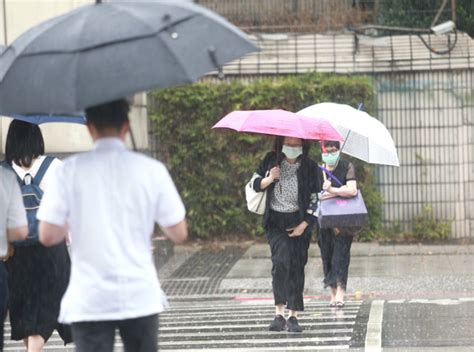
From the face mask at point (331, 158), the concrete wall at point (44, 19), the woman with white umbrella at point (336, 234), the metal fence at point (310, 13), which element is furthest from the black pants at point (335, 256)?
the metal fence at point (310, 13)

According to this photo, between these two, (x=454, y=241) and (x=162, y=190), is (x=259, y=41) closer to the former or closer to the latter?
(x=454, y=241)

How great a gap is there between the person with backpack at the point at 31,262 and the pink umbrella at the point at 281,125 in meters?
2.22

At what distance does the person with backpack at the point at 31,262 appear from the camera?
747 cm

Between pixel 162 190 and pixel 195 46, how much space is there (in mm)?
731

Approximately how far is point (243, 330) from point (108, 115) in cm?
498

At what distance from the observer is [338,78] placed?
16.0 m

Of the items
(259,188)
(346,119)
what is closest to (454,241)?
(346,119)

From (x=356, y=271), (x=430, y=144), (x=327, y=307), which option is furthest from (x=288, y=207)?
(x=430, y=144)

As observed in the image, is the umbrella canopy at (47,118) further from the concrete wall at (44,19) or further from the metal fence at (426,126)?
the metal fence at (426,126)

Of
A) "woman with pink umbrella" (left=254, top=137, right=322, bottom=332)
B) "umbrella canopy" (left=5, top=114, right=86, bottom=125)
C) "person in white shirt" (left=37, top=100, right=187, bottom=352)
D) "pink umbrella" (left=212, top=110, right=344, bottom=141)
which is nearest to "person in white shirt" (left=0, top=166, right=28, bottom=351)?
"umbrella canopy" (left=5, top=114, right=86, bottom=125)

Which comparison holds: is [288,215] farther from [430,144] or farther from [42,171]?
[430,144]

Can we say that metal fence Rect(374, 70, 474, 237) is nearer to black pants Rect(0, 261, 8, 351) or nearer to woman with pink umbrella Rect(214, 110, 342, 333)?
woman with pink umbrella Rect(214, 110, 342, 333)

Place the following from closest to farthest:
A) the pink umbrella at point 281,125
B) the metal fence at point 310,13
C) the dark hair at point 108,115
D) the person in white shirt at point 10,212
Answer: the dark hair at point 108,115 < the person in white shirt at point 10,212 < the pink umbrella at point 281,125 < the metal fence at point 310,13

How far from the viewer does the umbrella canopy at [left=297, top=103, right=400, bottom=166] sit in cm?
1051
